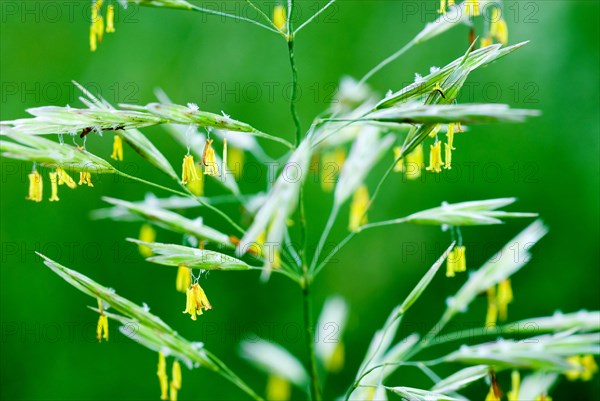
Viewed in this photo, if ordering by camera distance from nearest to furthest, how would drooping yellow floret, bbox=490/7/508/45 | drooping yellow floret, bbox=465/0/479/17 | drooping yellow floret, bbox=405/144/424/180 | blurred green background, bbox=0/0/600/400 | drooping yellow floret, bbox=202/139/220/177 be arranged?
drooping yellow floret, bbox=202/139/220/177, drooping yellow floret, bbox=465/0/479/17, drooping yellow floret, bbox=490/7/508/45, drooping yellow floret, bbox=405/144/424/180, blurred green background, bbox=0/0/600/400

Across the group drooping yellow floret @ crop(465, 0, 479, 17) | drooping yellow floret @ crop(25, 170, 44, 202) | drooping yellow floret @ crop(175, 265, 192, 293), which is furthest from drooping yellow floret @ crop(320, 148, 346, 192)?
drooping yellow floret @ crop(25, 170, 44, 202)

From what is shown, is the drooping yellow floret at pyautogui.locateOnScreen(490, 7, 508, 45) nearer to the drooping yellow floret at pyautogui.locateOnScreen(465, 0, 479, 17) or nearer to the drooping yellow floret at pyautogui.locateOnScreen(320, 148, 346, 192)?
the drooping yellow floret at pyautogui.locateOnScreen(465, 0, 479, 17)

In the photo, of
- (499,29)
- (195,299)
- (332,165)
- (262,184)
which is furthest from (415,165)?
(262,184)

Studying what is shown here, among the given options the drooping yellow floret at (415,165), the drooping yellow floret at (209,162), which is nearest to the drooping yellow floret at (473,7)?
the drooping yellow floret at (415,165)

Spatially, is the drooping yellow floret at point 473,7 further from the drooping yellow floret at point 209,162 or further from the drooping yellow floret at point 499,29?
the drooping yellow floret at point 209,162

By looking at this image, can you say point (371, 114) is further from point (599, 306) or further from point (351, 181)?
point (599, 306)

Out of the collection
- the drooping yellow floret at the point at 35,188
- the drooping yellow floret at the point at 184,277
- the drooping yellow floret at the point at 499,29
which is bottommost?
the drooping yellow floret at the point at 184,277

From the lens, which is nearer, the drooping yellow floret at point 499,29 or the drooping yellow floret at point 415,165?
the drooping yellow floret at point 499,29

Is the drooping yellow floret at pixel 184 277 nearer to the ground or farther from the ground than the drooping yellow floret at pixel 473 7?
nearer to the ground
